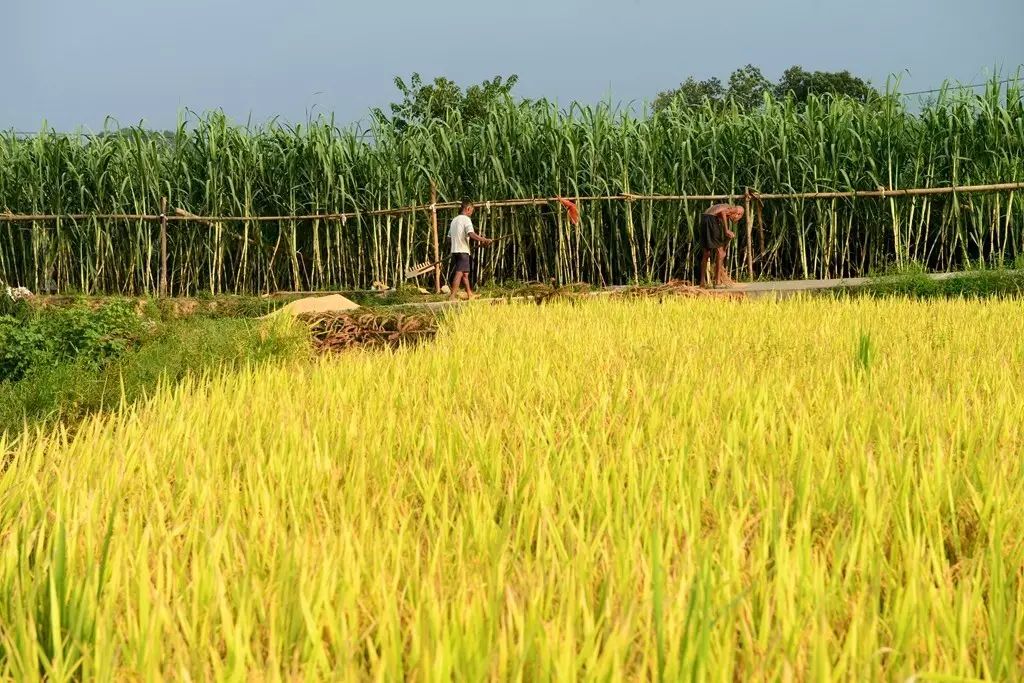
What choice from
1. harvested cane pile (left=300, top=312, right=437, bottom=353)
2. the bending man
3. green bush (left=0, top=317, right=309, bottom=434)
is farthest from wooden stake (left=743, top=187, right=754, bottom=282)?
green bush (left=0, top=317, right=309, bottom=434)

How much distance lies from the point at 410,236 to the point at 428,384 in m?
9.46

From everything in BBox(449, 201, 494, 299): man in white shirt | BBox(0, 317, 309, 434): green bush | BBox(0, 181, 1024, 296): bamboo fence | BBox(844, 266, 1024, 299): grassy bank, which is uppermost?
BBox(0, 181, 1024, 296): bamboo fence

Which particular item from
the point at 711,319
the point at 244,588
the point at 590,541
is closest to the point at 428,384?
the point at 590,541

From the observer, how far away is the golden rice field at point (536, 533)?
1.09 m

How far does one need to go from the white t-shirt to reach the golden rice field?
23.8 feet

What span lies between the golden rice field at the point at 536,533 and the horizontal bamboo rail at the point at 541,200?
8.76 metres

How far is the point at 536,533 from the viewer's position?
165cm

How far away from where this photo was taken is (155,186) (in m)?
13.3

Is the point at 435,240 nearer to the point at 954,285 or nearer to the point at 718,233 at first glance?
the point at 718,233

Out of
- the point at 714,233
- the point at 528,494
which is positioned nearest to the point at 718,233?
the point at 714,233

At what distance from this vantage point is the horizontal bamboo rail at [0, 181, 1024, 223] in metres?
11.1

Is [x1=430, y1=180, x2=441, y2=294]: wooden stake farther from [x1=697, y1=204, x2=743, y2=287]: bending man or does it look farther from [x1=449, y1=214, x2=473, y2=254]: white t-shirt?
[x1=697, y1=204, x2=743, y2=287]: bending man

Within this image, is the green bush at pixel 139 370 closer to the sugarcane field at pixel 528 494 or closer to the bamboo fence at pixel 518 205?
the sugarcane field at pixel 528 494

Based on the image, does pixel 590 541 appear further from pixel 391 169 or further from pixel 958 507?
pixel 391 169
